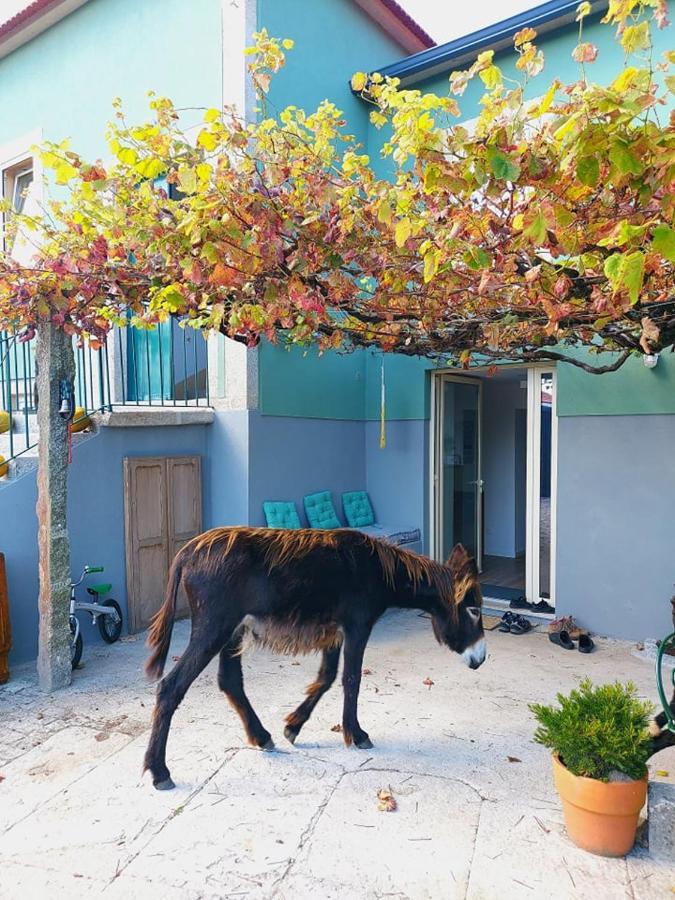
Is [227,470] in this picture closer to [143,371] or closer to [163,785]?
[143,371]

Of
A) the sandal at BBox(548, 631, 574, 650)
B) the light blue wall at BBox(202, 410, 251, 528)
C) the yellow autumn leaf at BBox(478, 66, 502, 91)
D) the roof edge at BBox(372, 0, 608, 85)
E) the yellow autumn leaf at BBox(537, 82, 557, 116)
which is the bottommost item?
the sandal at BBox(548, 631, 574, 650)

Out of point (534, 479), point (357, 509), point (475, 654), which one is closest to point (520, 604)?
point (534, 479)

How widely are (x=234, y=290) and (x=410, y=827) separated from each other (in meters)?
2.86

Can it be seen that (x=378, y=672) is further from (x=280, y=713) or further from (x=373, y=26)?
(x=373, y=26)

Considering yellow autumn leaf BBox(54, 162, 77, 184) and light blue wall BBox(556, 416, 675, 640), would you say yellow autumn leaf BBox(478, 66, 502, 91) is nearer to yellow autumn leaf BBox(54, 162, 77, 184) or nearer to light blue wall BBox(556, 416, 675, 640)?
yellow autumn leaf BBox(54, 162, 77, 184)

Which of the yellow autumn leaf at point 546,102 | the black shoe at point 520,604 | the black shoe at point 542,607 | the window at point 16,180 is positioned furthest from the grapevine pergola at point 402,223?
the window at point 16,180

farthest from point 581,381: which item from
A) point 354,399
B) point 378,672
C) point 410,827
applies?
point 410,827

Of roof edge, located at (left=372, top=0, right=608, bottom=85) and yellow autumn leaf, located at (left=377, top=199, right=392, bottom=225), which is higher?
roof edge, located at (left=372, top=0, right=608, bottom=85)

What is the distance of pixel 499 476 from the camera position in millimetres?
9039

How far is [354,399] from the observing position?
7.50 m

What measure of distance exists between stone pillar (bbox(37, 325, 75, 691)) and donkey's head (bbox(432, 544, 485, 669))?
2753 millimetres

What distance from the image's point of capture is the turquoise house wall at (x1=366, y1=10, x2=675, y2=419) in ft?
18.1

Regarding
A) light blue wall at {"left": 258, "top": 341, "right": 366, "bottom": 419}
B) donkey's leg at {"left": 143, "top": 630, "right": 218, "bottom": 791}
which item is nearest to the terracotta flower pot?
donkey's leg at {"left": 143, "top": 630, "right": 218, "bottom": 791}

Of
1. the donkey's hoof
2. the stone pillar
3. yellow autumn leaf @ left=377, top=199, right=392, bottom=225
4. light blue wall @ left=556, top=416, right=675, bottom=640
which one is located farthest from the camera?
light blue wall @ left=556, top=416, right=675, bottom=640
